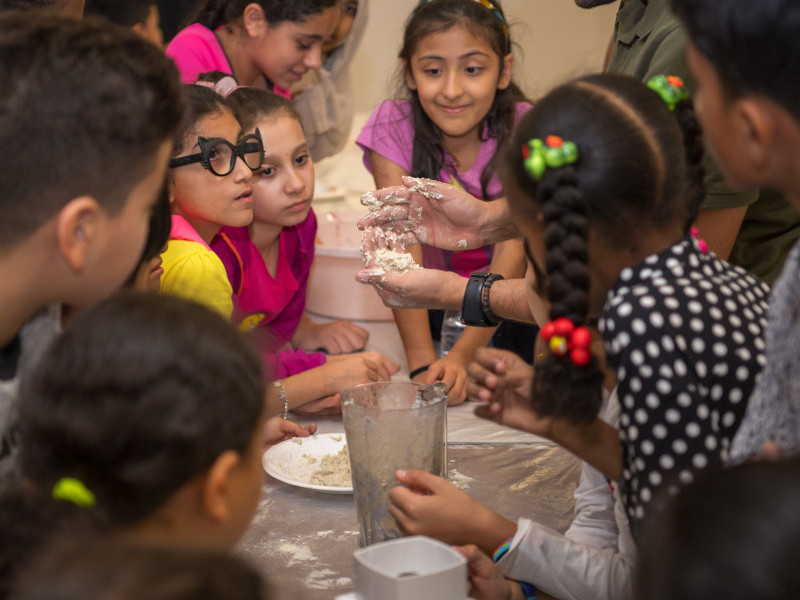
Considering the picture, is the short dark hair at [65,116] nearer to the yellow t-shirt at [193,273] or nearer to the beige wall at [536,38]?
the yellow t-shirt at [193,273]

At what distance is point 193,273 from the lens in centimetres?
170

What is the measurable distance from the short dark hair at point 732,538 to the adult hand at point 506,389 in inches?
19.0

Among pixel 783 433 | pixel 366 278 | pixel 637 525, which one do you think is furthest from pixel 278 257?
pixel 783 433

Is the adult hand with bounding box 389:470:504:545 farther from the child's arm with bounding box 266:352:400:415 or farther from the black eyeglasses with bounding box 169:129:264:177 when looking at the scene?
the black eyeglasses with bounding box 169:129:264:177

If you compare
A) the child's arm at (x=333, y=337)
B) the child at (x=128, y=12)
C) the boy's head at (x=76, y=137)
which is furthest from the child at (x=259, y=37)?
the boy's head at (x=76, y=137)

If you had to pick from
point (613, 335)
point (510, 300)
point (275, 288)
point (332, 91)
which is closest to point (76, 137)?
point (613, 335)

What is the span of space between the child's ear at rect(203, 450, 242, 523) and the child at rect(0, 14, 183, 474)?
362 millimetres

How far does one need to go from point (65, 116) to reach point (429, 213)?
3.14 feet

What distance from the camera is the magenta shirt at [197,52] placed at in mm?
2432

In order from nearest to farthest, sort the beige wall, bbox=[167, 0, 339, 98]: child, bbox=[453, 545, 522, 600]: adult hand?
bbox=[453, 545, 522, 600]: adult hand
bbox=[167, 0, 339, 98]: child
the beige wall

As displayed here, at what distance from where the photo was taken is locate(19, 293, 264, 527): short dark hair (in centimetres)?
76

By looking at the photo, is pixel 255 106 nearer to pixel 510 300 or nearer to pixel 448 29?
pixel 448 29

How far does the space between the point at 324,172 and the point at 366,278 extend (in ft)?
7.71

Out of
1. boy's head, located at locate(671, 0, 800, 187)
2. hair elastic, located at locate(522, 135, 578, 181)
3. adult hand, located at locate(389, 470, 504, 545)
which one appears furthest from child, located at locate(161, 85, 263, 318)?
boy's head, located at locate(671, 0, 800, 187)
